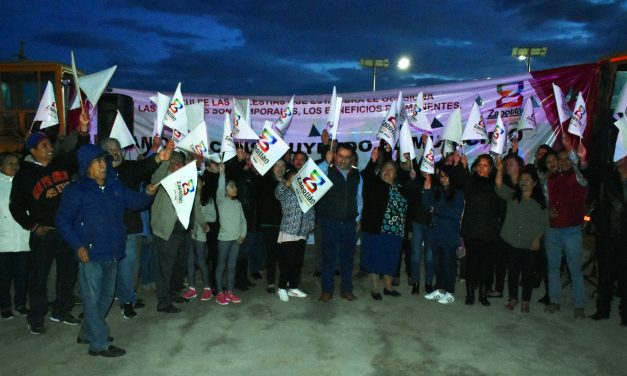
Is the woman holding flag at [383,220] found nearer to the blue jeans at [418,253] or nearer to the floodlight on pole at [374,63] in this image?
the blue jeans at [418,253]

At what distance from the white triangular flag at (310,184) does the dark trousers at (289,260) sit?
729 mm

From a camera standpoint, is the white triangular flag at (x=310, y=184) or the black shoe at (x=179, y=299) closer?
the white triangular flag at (x=310, y=184)

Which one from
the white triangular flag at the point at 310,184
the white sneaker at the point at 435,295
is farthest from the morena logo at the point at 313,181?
the white sneaker at the point at 435,295

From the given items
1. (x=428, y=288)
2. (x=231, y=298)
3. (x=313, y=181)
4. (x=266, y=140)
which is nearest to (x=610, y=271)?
(x=428, y=288)

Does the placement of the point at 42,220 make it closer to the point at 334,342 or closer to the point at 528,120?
the point at 334,342

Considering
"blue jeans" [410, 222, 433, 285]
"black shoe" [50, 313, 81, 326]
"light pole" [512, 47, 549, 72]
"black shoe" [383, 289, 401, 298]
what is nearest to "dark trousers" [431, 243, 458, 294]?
"blue jeans" [410, 222, 433, 285]

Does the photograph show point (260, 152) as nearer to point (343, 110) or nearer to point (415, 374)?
point (415, 374)

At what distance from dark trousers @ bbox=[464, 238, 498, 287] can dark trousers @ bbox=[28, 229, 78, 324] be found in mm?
4885

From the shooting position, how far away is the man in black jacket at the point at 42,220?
17.4ft

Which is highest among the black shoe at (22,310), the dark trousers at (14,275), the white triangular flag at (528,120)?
the white triangular flag at (528,120)

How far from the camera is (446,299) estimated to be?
6594 mm

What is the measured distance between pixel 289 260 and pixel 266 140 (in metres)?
1.72

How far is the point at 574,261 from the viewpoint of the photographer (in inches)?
239

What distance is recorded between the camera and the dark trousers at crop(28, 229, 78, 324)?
209 inches
